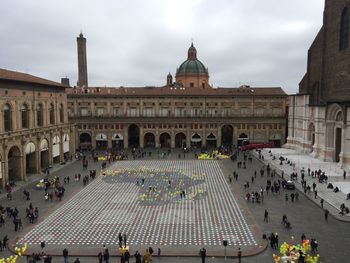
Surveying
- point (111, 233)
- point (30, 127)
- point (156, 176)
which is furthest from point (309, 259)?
point (30, 127)

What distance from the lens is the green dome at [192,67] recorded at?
98062 millimetres

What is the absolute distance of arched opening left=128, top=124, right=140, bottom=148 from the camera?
78.4 meters

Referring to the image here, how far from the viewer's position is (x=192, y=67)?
9850 centimetres

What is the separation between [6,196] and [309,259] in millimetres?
Result: 31109

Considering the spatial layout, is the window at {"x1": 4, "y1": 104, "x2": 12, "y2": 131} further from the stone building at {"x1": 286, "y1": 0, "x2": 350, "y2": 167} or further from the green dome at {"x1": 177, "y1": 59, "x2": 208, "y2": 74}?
the green dome at {"x1": 177, "y1": 59, "x2": 208, "y2": 74}

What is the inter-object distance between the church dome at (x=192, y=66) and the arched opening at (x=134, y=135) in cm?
2754

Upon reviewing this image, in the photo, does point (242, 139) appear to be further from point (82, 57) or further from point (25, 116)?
point (82, 57)

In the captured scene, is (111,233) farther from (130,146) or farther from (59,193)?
(130,146)

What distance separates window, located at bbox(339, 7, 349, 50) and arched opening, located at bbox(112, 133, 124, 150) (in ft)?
150

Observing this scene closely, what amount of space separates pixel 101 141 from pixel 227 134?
92.6 ft

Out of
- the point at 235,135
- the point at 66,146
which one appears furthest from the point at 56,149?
the point at 235,135

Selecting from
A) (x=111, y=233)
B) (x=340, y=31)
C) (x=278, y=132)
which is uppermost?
(x=340, y=31)

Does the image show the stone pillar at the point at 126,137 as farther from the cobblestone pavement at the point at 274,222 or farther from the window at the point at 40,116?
the cobblestone pavement at the point at 274,222

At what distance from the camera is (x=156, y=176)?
47031mm
